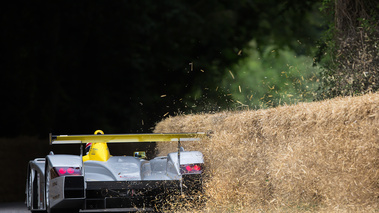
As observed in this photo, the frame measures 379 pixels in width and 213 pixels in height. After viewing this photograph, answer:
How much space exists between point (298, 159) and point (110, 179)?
2.77 m

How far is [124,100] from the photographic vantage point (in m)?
26.1

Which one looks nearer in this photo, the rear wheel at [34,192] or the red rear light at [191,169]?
the red rear light at [191,169]

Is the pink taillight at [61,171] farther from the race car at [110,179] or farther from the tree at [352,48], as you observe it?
the tree at [352,48]

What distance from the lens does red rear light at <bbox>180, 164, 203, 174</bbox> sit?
10555 millimetres

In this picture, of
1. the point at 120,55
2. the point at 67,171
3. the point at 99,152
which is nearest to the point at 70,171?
the point at 67,171

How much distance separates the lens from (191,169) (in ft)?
34.8

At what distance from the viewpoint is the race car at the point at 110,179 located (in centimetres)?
1014

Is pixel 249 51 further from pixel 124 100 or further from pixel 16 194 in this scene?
pixel 16 194

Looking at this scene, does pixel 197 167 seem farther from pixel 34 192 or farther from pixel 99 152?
pixel 34 192

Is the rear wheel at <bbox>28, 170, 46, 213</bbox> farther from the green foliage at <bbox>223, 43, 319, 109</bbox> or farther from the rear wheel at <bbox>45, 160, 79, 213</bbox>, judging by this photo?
the green foliage at <bbox>223, 43, 319, 109</bbox>

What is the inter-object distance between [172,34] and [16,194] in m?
11.1

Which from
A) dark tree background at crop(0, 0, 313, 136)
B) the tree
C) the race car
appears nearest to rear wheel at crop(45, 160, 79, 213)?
the race car

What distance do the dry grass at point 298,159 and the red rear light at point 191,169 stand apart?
0.29 meters

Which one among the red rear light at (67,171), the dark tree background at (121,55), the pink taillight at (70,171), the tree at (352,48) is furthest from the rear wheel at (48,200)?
the dark tree background at (121,55)
